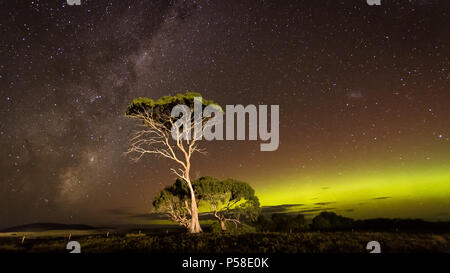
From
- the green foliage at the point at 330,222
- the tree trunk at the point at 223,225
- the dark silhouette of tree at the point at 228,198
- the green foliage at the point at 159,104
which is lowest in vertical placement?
the green foliage at the point at 330,222

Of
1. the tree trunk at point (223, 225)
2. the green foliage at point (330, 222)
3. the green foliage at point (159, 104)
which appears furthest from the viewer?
the green foliage at point (330, 222)

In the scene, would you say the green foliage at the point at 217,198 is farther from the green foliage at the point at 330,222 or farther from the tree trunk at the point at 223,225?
the green foliage at the point at 330,222

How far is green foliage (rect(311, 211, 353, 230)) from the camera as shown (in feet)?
153

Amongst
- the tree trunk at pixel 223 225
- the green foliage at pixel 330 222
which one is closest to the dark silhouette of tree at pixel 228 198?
→ the tree trunk at pixel 223 225

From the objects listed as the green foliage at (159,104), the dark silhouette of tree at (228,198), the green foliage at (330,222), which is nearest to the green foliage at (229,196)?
the dark silhouette of tree at (228,198)

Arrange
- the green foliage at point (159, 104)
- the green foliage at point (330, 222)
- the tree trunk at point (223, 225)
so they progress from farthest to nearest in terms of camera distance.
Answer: the green foliage at point (330, 222) < the tree trunk at point (223, 225) < the green foliage at point (159, 104)

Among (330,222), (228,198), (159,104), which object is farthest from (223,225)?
(330,222)

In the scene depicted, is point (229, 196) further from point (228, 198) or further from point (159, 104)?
point (159, 104)

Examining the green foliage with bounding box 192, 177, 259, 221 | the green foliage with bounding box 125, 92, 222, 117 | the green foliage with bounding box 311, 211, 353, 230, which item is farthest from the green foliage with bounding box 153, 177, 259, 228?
the green foliage with bounding box 311, 211, 353, 230

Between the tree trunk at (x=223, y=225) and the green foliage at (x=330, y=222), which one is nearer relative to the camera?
the tree trunk at (x=223, y=225)

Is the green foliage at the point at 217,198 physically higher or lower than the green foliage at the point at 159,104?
lower

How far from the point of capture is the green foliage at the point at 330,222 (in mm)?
46559
